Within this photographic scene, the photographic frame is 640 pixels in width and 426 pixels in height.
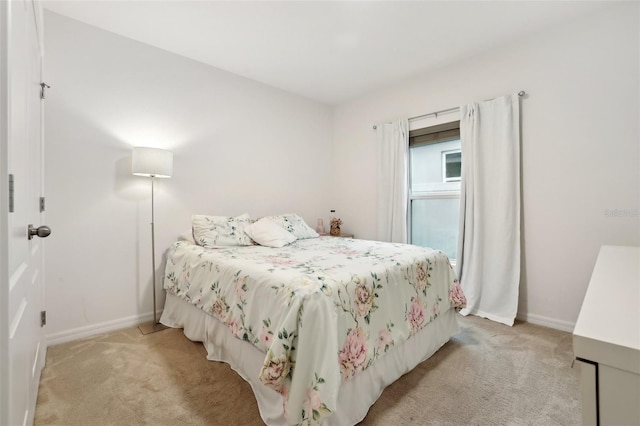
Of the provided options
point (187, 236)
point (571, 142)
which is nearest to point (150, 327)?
point (187, 236)

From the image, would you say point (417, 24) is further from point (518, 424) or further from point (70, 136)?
point (70, 136)

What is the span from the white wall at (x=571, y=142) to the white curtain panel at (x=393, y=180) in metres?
0.81

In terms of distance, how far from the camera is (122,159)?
249cm

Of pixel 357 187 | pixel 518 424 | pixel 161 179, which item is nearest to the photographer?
pixel 518 424

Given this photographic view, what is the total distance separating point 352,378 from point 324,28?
2.61m

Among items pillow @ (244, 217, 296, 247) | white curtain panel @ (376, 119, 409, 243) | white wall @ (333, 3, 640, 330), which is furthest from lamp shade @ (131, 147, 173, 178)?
white wall @ (333, 3, 640, 330)

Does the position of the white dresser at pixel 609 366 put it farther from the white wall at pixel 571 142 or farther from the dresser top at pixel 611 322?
the white wall at pixel 571 142

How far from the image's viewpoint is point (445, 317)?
2.14 meters

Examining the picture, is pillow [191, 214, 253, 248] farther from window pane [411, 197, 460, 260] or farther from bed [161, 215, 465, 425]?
window pane [411, 197, 460, 260]

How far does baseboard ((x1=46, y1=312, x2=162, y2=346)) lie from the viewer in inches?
85.4

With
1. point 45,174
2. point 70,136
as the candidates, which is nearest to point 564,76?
point 70,136

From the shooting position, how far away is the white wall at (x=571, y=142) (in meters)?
2.11

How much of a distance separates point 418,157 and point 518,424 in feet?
8.83

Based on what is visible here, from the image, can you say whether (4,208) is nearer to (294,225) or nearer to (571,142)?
(294,225)
